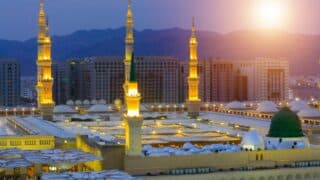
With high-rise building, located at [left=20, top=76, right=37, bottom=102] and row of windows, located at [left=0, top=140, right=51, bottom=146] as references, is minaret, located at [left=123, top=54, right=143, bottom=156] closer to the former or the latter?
row of windows, located at [left=0, top=140, right=51, bottom=146]

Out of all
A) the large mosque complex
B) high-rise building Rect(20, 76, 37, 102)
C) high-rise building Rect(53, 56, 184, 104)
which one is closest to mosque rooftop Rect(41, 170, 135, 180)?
the large mosque complex

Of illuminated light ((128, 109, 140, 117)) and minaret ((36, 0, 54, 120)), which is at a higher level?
minaret ((36, 0, 54, 120))

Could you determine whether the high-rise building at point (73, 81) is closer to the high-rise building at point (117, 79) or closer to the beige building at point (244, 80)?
the high-rise building at point (117, 79)

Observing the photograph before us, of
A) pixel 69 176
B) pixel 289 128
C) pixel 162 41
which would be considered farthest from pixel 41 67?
pixel 162 41

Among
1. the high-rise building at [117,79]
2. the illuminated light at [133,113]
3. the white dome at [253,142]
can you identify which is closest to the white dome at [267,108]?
the white dome at [253,142]

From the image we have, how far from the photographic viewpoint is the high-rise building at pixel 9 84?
71.4 meters

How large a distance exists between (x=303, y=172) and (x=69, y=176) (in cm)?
755

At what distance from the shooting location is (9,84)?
238 feet

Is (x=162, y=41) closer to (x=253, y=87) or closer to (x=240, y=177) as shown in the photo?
(x=253, y=87)

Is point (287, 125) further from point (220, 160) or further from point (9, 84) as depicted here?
point (9, 84)

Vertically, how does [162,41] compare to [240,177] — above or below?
above

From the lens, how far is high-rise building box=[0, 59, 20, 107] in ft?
234

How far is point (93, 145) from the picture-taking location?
22234 millimetres

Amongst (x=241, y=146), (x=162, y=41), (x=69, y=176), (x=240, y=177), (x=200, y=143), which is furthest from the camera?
(x=162, y=41)
